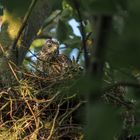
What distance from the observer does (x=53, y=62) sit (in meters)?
2.44

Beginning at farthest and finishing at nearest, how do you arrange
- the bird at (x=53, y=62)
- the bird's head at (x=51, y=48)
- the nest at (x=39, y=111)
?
the bird's head at (x=51, y=48)
the bird at (x=53, y=62)
the nest at (x=39, y=111)

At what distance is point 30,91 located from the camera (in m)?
1.98

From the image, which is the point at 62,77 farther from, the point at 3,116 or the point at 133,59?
the point at 133,59

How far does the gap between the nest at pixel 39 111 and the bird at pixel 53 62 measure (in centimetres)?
13

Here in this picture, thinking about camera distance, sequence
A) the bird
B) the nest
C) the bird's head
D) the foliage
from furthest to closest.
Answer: the bird's head, the bird, the nest, the foliage

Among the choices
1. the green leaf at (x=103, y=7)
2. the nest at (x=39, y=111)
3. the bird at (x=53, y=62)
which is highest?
the green leaf at (x=103, y=7)

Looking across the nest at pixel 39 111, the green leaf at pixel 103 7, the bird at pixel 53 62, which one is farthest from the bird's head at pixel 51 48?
the green leaf at pixel 103 7

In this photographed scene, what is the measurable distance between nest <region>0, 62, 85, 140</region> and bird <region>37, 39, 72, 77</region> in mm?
133

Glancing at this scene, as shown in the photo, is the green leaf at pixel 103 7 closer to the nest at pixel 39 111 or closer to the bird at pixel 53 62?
the nest at pixel 39 111

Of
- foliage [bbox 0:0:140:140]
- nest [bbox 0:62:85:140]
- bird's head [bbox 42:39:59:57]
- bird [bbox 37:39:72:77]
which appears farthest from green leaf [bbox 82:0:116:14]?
bird's head [bbox 42:39:59:57]

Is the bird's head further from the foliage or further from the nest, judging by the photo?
the nest

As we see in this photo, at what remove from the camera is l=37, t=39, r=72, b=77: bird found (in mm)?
2186

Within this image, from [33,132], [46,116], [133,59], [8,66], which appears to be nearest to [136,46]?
[133,59]

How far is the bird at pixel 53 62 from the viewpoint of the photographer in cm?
219
